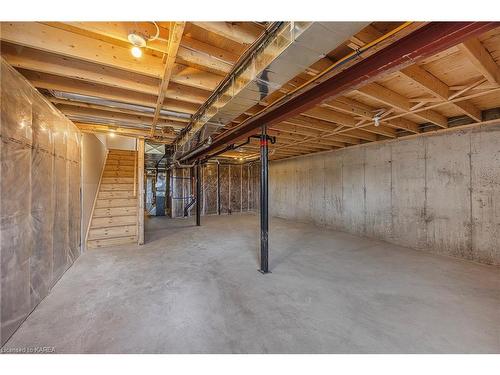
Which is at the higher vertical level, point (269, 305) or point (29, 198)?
point (29, 198)

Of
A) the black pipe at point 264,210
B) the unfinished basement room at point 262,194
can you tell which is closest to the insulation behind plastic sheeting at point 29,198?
the unfinished basement room at point 262,194

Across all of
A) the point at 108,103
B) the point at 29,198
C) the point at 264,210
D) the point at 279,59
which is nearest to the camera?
the point at 279,59

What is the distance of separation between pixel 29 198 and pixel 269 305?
2.50 meters

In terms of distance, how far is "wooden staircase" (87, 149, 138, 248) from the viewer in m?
3.89

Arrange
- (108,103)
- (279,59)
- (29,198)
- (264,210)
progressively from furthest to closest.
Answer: (264,210) < (108,103) < (29,198) < (279,59)

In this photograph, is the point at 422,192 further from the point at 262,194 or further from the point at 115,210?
the point at 115,210

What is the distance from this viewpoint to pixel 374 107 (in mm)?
2871

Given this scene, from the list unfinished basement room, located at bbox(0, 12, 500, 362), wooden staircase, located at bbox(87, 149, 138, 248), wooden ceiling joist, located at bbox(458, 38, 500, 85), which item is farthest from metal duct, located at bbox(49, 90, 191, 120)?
wooden ceiling joist, located at bbox(458, 38, 500, 85)

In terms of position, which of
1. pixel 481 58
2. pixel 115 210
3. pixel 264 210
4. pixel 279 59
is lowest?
pixel 115 210

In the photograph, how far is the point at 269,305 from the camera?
1936 millimetres

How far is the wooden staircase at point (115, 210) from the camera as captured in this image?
3.89 metres

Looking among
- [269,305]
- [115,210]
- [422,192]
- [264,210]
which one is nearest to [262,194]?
[264,210]

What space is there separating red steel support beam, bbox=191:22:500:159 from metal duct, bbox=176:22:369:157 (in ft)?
1.60
